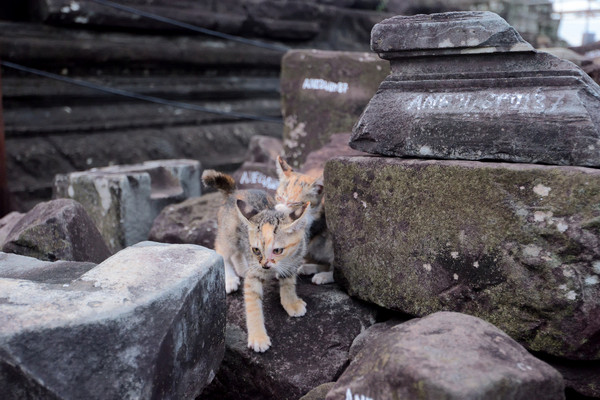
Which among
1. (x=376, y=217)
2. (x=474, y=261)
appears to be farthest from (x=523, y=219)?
(x=376, y=217)

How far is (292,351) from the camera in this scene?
9.91ft

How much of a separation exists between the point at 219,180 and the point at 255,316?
3.11ft

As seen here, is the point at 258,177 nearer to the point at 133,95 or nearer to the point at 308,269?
the point at 308,269

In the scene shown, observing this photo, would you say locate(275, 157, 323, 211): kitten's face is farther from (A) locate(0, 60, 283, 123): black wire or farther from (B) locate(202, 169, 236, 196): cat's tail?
(A) locate(0, 60, 283, 123): black wire

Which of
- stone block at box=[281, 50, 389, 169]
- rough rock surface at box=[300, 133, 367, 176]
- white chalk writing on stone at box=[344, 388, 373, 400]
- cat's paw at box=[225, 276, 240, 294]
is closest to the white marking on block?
white chalk writing on stone at box=[344, 388, 373, 400]

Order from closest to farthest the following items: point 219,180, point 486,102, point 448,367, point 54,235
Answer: point 448,367 → point 486,102 → point 54,235 → point 219,180

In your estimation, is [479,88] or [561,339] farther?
[479,88]

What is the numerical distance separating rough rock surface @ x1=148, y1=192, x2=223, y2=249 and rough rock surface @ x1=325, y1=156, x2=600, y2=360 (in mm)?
1523

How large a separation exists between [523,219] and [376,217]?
72 cm

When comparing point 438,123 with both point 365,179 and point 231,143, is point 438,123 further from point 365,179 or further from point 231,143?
point 231,143

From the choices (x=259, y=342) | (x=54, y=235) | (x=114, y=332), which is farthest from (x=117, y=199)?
(x=114, y=332)

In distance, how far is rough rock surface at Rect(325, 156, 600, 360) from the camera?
2406 mm

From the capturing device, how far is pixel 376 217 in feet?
9.80

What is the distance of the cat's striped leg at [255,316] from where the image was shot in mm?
2986
